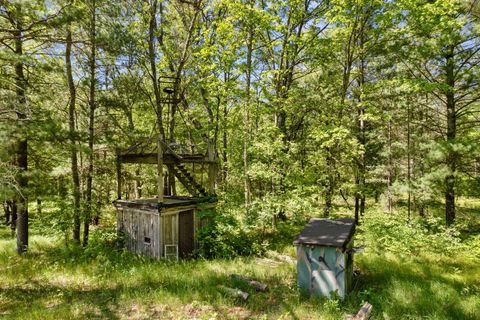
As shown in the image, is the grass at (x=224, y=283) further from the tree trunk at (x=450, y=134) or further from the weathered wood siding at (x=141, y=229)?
the tree trunk at (x=450, y=134)

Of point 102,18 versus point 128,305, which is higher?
point 102,18

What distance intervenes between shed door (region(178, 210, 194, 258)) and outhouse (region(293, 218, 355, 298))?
5.36m

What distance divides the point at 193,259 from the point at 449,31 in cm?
1428

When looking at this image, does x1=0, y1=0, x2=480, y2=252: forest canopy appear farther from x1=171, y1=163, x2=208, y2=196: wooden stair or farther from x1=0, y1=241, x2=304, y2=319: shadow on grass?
x1=0, y1=241, x2=304, y2=319: shadow on grass

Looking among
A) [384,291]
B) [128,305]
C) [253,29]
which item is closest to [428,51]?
[253,29]

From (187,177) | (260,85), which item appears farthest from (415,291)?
(260,85)

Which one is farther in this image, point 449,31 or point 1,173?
point 449,31

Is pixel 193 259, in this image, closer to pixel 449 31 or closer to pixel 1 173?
pixel 1 173

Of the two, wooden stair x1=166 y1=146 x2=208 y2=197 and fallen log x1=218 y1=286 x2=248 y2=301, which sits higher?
wooden stair x1=166 y1=146 x2=208 y2=197

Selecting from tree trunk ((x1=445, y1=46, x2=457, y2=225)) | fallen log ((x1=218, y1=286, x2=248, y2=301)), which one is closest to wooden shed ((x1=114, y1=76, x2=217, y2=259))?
fallen log ((x1=218, y1=286, x2=248, y2=301))

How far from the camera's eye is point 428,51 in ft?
41.7

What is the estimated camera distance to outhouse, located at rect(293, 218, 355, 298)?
7430mm

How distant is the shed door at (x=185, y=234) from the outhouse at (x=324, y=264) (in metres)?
5.36

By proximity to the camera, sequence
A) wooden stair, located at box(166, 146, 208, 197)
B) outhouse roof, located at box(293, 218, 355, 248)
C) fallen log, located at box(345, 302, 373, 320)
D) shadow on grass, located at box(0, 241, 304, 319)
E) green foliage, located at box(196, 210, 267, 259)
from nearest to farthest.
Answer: fallen log, located at box(345, 302, 373, 320), shadow on grass, located at box(0, 241, 304, 319), outhouse roof, located at box(293, 218, 355, 248), green foliage, located at box(196, 210, 267, 259), wooden stair, located at box(166, 146, 208, 197)
